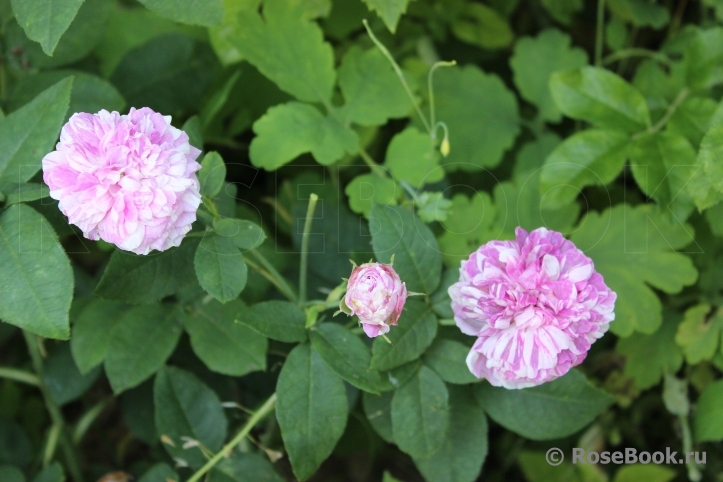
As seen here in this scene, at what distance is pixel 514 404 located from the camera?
3.84 ft

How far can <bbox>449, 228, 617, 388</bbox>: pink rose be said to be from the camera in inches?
36.2

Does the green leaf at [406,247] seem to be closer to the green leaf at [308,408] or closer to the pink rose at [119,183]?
the green leaf at [308,408]

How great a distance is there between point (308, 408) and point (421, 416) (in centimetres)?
19

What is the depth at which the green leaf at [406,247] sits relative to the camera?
1094 mm

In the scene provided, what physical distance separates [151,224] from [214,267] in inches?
6.0

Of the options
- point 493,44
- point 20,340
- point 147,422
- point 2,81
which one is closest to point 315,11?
point 493,44

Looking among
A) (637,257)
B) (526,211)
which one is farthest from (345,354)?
(637,257)

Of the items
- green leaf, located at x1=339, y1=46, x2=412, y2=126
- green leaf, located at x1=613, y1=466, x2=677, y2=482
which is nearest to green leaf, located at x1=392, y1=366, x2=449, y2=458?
green leaf, located at x1=339, y1=46, x2=412, y2=126

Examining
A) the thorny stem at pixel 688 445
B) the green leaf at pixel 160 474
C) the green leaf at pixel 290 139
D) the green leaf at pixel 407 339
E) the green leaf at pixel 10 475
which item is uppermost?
the green leaf at pixel 290 139

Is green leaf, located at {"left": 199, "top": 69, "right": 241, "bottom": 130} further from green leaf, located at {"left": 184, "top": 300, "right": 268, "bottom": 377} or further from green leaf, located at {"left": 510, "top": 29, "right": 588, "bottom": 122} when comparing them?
green leaf, located at {"left": 510, "top": 29, "right": 588, "bottom": 122}

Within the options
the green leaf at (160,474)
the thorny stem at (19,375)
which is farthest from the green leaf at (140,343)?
the thorny stem at (19,375)

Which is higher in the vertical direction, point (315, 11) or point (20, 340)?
point (315, 11)

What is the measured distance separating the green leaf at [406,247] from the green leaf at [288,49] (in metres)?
0.40

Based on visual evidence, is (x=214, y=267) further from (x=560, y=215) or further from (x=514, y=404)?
(x=560, y=215)
